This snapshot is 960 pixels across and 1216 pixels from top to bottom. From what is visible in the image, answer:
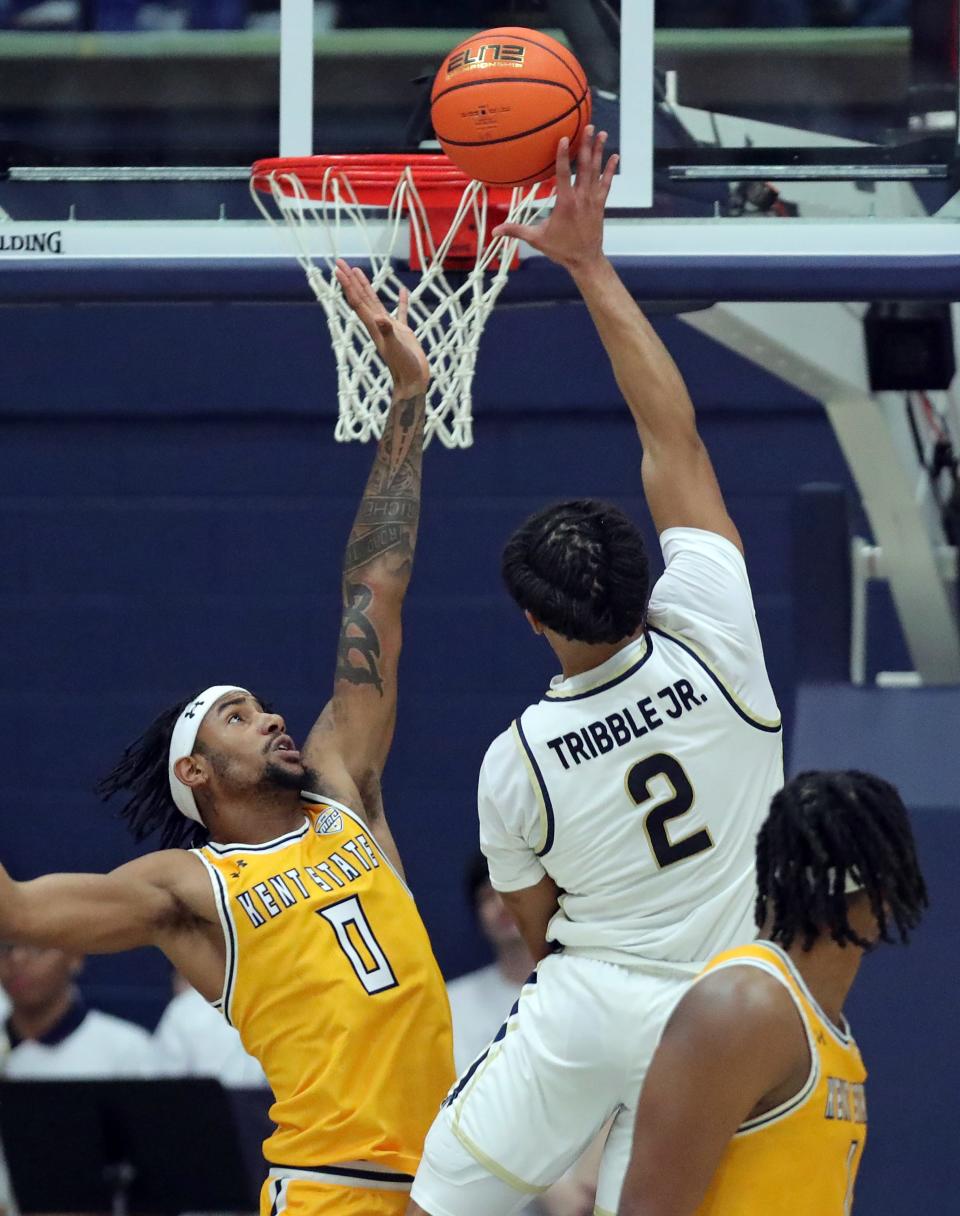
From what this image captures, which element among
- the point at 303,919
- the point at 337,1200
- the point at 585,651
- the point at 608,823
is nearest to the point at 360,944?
the point at 303,919

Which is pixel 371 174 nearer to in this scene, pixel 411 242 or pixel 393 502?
pixel 411 242

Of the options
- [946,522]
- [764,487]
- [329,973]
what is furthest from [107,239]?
[764,487]

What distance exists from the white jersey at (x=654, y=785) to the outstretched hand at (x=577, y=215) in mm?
771

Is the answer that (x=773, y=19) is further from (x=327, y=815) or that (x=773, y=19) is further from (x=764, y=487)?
(x=327, y=815)

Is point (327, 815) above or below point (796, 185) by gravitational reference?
below

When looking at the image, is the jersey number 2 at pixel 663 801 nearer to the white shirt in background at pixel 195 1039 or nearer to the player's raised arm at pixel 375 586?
the player's raised arm at pixel 375 586

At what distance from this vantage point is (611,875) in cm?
318

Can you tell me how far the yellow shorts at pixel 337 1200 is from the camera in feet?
11.0

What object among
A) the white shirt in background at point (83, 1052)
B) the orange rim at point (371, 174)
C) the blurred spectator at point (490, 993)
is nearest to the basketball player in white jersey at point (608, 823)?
the orange rim at point (371, 174)

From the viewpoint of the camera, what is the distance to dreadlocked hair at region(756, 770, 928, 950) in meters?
2.41

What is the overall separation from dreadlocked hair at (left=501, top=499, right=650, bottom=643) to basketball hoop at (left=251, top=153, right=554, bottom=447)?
946 mm

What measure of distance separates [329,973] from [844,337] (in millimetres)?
2269

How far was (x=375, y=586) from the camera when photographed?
3.94 meters

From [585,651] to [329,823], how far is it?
778mm
